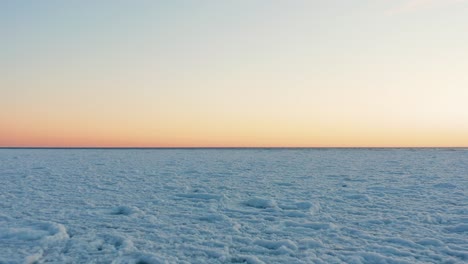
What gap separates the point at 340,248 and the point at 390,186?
19.8 ft

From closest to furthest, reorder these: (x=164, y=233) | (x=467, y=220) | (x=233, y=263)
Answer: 1. (x=233, y=263)
2. (x=164, y=233)
3. (x=467, y=220)

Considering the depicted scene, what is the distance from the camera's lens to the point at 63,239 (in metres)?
5.24

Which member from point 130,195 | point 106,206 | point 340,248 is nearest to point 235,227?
point 340,248

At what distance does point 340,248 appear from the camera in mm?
5051

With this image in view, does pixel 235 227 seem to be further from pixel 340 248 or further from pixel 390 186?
pixel 390 186


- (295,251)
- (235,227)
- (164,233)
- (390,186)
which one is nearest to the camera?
(295,251)

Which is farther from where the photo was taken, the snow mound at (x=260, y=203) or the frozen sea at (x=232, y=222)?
the snow mound at (x=260, y=203)

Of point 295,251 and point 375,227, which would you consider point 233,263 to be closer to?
point 295,251

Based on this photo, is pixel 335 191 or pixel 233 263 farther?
pixel 335 191

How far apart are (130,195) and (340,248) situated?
18.3 ft

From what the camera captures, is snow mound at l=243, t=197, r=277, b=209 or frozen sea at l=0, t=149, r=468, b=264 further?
snow mound at l=243, t=197, r=277, b=209

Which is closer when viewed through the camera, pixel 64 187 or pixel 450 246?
pixel 450 246

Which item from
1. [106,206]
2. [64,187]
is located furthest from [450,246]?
[64,187]

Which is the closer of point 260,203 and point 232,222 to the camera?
point 232,222
